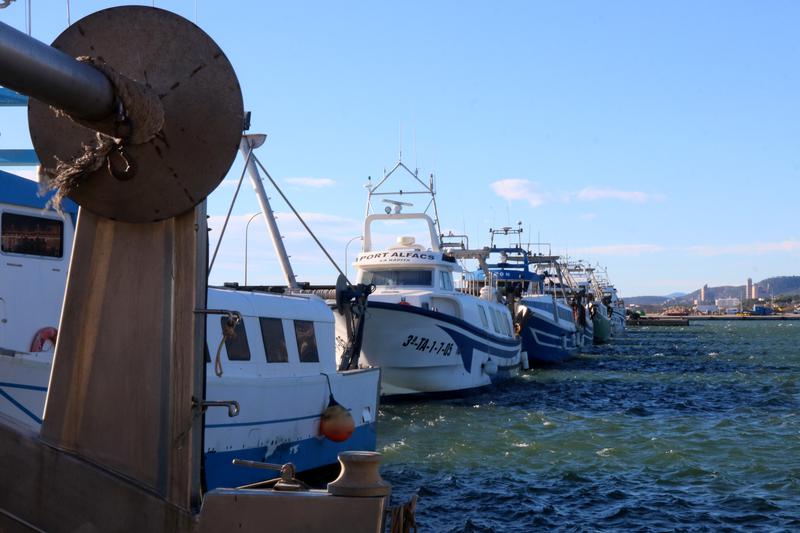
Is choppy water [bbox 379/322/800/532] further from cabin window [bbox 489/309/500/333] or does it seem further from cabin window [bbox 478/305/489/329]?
cabin window [bbox 489/309/500/333]

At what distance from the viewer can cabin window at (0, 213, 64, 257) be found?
9500 millimetres

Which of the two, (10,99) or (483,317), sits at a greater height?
(10,99)

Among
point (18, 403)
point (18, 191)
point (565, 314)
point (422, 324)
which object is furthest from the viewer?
point (565, 314)

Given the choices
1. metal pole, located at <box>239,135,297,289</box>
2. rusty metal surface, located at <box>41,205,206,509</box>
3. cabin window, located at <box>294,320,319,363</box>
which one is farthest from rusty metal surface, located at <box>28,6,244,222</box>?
metal pole, located at <box>239,135,297,289</box>

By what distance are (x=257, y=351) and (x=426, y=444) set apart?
608 cm

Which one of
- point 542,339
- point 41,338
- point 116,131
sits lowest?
point 542,339

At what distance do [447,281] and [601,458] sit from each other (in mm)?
11619

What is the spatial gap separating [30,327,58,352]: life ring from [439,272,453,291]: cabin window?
17698 millimetres

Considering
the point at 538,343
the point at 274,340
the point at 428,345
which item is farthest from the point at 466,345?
the point at 538,343

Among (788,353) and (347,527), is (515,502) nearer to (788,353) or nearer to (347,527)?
(347,527)

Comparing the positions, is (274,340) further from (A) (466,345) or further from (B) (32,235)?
(A) (466,345)

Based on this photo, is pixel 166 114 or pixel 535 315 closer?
pixel 166 114

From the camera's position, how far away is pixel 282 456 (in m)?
12.1

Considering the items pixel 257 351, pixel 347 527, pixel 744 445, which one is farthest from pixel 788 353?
pixel 347 527
